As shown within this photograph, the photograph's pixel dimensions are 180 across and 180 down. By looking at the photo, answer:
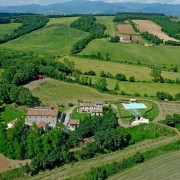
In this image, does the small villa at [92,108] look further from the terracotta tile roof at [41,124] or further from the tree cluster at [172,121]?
the tree cluster at [172,121]

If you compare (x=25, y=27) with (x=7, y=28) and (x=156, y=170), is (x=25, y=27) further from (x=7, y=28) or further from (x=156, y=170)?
(x=156, y=170)

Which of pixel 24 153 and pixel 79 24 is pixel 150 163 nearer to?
pixel 24 153

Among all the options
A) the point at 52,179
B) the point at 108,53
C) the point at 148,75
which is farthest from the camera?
the point at 108,53

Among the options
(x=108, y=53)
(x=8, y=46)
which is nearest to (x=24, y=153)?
(x=108, y=53)

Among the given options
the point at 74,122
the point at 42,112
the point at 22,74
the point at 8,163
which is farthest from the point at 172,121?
the point at 22,74

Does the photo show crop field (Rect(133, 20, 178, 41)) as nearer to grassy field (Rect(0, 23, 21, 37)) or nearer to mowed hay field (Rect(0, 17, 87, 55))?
mowed hay field (Rect(0, 17, 87, 55))

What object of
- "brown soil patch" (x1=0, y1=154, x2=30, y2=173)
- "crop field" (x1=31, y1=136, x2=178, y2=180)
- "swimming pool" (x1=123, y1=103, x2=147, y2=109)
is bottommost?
"brown soil patch" (x1=0, y1=154, x2=30, y2=173)

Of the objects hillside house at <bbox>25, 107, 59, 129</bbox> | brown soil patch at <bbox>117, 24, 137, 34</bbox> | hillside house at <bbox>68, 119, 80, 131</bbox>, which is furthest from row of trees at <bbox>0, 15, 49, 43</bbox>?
hillside house at <bbox>68, 119, 80, 131</bbox>
